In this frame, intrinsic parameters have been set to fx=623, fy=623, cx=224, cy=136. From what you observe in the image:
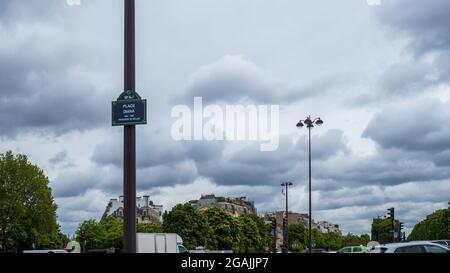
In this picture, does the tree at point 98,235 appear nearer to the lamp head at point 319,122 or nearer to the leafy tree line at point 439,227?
the leafy tree line at point 439,227

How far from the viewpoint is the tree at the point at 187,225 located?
329 feet

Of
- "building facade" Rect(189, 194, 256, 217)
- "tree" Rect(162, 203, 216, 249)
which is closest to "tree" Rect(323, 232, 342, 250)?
"building facade" Rect(189, 194, 256, 217)

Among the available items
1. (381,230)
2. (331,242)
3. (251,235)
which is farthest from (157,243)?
(331,242)

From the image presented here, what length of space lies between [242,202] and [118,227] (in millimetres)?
72334

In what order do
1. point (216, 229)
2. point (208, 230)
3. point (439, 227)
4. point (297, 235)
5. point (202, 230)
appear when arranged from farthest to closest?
1. point (297, 235)
2. point (216, 229)
3. point (439, 227)
4. point (208, 230)
5. point (202, 230)

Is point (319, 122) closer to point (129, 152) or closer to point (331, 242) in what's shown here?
point (129, 152)

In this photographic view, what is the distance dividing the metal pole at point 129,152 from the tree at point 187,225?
91090 millimetres

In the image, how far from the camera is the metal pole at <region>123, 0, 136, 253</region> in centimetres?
938

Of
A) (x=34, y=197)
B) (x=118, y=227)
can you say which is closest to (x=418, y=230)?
(x=118, y=227)

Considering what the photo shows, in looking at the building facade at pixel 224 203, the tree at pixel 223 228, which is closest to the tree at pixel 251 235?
the tree at pixel 223 228

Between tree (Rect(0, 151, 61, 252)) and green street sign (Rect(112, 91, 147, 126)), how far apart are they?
201 feet

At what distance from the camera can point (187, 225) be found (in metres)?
101

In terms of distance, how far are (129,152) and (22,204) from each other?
202 feet
